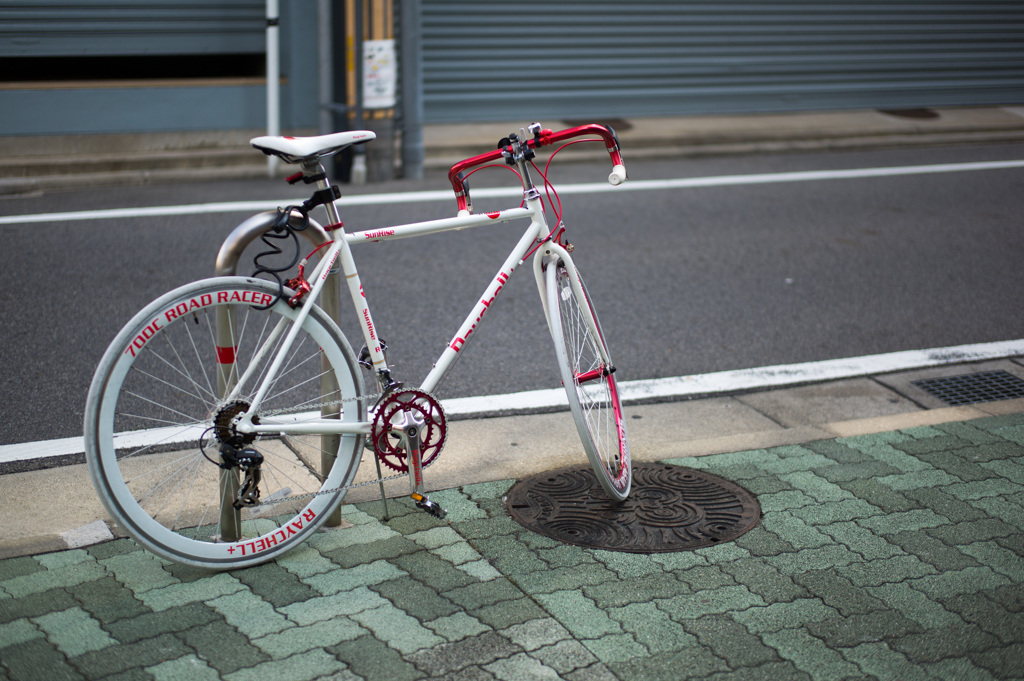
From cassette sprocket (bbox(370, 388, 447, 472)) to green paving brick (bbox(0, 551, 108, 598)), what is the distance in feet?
3.26

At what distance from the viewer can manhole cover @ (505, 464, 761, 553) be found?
3.68 metres

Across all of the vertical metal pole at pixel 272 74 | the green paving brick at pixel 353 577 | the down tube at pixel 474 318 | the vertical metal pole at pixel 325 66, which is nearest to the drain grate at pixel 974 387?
the down tube at pixel 474 318

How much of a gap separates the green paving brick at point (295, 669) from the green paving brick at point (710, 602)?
105 centimetres

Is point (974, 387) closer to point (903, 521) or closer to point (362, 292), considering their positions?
point (903, 521)

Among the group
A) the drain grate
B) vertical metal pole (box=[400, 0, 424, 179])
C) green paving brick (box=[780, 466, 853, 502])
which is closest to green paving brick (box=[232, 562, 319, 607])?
green paving brick (box=[780, 466, 853, 502])

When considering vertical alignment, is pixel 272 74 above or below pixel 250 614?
above

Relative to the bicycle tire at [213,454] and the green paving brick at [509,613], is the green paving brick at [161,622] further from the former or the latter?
the green paving brick at [509,613]

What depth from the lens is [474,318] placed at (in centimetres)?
370

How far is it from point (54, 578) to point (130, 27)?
28.4ft

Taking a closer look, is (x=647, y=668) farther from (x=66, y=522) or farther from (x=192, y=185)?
(x=192, y=185)

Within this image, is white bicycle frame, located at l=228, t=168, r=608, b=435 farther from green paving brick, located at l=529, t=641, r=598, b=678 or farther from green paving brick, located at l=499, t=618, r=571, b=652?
green paving brick, located at l=529, t=641, r=598, b=678

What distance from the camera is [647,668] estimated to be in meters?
2.89

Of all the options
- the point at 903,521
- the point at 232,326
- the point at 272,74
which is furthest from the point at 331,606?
the point at 272,74

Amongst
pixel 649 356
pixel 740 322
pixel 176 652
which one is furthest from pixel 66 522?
pixel 740 322
